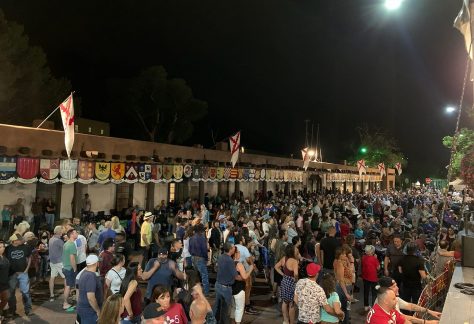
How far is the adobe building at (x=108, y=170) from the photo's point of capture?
12891 mm

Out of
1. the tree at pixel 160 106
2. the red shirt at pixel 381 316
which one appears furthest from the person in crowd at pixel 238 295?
the tree at pixel 160 106

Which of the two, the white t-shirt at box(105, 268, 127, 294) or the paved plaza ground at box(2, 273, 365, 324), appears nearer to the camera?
the white t-shirt at box(105, 268, 127, 294)

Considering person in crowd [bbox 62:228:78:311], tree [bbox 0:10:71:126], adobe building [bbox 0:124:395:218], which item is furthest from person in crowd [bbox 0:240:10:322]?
tree [bbox 0:10:71:126]

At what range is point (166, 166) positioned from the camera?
1894 centimetres

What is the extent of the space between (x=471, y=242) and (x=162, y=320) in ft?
18.0

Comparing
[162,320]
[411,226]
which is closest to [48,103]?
[411,226]

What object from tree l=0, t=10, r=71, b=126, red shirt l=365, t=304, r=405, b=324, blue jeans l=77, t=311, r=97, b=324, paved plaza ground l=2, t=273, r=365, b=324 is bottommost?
paved plaza ground l=2, t=273, r=365, b=324

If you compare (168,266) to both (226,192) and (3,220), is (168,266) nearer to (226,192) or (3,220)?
(3,220)

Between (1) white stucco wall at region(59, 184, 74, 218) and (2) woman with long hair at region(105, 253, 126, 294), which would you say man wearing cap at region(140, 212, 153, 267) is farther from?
(1) white stucco wall at region(59, 184, 74, 218)

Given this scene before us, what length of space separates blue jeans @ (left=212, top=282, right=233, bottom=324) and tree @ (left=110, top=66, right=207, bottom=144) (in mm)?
35839

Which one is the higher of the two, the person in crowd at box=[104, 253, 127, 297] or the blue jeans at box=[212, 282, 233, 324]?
the person in crowd at box=[104, 253, 127, 297]

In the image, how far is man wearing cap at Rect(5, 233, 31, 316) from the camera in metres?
7.53

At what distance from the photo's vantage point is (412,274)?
24.1 feet

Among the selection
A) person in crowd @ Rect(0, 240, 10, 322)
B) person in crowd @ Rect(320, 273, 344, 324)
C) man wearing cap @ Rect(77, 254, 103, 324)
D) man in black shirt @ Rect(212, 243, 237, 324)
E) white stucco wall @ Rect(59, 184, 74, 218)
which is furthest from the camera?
white stucco wall @ Rect(59, 184, 74, 218)
